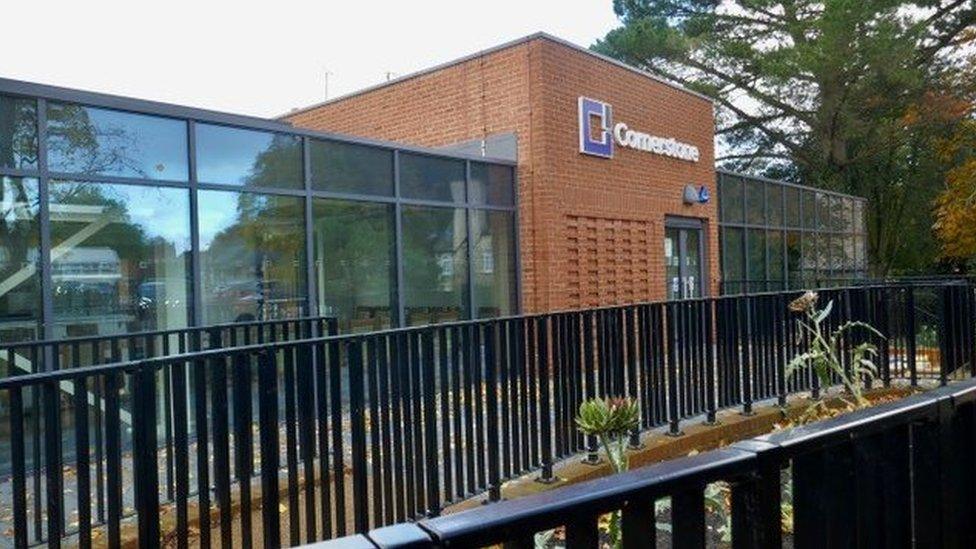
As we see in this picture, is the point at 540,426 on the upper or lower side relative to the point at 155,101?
lower

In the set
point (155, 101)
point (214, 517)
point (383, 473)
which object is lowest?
point (214, 517)

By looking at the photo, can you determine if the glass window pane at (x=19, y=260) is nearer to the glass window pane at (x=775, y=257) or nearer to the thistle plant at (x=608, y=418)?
the thistle plant at (x=608, y=418)

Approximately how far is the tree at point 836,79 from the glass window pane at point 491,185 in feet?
45.9

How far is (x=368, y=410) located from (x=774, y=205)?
15.1 meters

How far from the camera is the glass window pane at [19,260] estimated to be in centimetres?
589

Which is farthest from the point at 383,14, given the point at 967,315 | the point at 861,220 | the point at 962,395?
the point at 962,395

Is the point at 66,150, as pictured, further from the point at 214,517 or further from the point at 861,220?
the point at 861,220

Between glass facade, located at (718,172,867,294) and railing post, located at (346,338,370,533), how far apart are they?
1208 cm

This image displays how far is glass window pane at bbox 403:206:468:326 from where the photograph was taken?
9523 mm

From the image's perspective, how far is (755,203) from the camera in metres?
16.2

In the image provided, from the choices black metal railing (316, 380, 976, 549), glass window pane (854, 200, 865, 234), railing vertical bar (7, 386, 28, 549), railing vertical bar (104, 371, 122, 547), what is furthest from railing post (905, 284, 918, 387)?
glass window pane (854, 200, 865, 234)

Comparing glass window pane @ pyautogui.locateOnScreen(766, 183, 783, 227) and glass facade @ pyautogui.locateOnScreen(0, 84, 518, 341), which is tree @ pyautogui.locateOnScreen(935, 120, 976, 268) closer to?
glass window pane @ pyautogui.locateOnScreen(766, 183, 783, 227)

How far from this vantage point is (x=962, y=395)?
201cm

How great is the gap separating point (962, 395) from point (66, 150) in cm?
669
